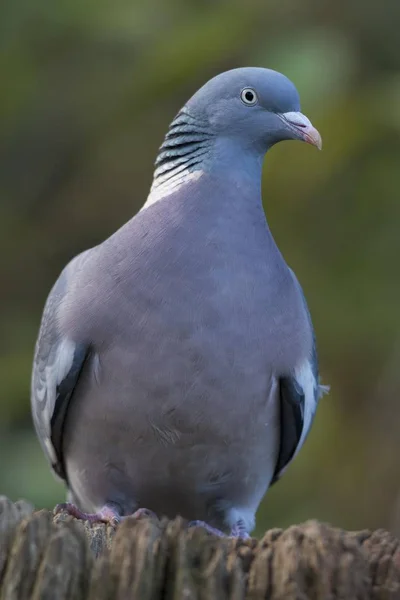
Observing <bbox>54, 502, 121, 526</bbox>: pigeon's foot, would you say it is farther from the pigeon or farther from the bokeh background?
the bokeh background

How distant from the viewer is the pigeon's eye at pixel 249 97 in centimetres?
426

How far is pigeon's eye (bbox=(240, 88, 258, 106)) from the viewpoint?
4.26 metres

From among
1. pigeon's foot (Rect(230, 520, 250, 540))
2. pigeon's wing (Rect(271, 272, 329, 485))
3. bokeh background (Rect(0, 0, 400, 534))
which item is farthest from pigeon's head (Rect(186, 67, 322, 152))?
pigeon's foot (Rect(230, 520, 250, 540))

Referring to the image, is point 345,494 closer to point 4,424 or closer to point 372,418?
point 372,418

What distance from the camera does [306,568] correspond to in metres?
2.36

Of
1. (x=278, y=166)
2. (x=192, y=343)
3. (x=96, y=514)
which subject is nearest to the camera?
(x=192, y=343)

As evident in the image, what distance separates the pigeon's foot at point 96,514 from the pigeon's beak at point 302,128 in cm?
157

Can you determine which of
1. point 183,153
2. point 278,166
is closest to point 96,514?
point 183,153

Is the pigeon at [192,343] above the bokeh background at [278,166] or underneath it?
underneath

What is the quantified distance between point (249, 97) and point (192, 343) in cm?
107

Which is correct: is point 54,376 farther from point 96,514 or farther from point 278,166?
point 278,166

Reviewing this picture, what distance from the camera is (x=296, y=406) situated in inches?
163

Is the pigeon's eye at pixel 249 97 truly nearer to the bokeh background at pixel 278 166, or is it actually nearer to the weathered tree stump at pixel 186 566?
the bokeh background at pixel 278 166

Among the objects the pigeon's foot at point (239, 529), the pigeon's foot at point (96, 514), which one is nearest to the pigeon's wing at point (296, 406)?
the pigeon's foot at point (239, 529)
